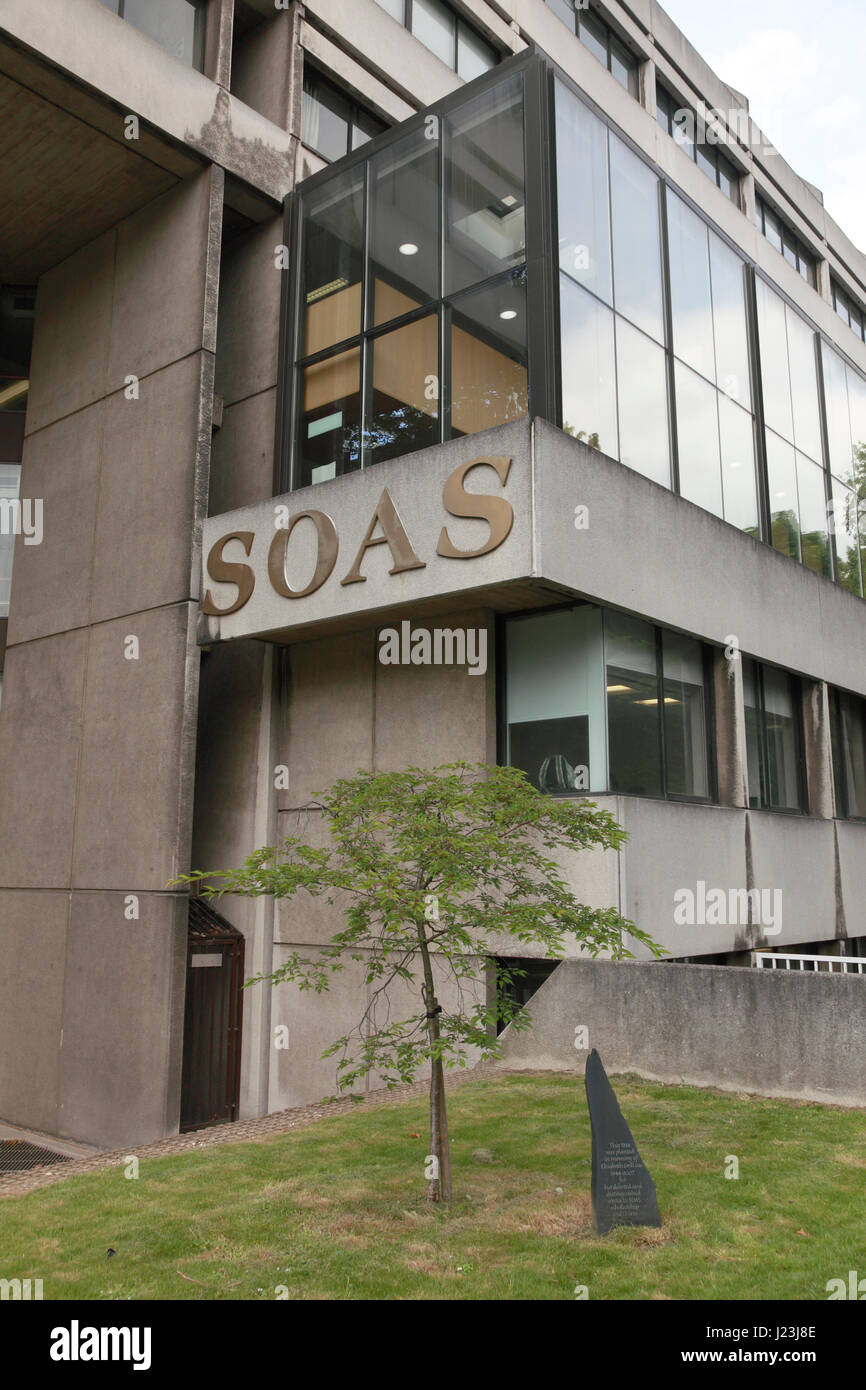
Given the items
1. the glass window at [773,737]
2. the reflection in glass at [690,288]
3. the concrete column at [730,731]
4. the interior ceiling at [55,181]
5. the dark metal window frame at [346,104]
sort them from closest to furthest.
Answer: the interior ceiling at [55,181] < the concrete column at [730,731] < the reflection in glass at [690,288] < the glass window at [773,737] < the dark metal window frame at [346,104]

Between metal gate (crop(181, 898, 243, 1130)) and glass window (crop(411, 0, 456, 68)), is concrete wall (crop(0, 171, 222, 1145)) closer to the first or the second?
metal gate (crop(181, 898, 243, 1130))

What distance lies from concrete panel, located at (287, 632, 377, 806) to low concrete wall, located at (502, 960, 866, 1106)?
424 cm

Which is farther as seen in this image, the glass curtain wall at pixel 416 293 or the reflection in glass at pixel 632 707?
the glass curtain wall at pixel 416 293

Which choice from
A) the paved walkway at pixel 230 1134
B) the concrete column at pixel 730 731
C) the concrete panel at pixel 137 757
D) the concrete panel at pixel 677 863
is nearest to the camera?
the paved walkway at pixel 230 1134

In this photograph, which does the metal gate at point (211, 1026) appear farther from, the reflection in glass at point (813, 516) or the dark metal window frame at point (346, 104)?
the dark metal window frame at point (346, 104)

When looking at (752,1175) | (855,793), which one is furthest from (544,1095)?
(855,793)

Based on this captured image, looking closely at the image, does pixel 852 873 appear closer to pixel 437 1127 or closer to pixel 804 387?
pixel 804 387

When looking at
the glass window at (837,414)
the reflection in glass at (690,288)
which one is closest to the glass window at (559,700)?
the reflection in glass at (690,288)

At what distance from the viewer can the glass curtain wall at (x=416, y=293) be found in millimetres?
12711

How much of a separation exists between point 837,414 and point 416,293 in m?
10.9

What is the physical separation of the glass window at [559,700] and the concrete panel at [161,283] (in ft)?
21.6

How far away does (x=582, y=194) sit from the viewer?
43.1ft

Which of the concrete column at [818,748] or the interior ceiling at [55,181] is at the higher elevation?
the interior ceiling at [55,181]
